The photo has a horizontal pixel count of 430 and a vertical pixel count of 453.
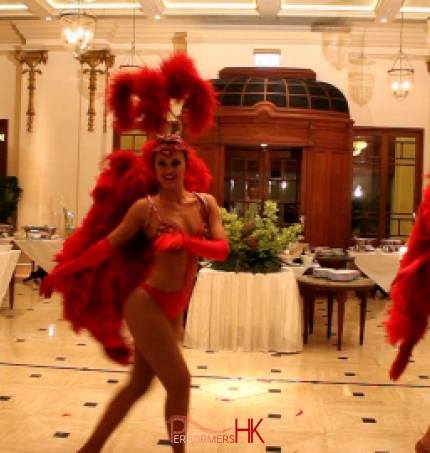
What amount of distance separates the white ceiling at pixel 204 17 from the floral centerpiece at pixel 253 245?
486 cm

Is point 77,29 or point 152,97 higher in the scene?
point 77,29

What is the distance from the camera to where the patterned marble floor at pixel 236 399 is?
3275 mm

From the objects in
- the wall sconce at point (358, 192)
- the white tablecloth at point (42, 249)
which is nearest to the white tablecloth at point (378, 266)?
the wall sconce at point (358, 192)

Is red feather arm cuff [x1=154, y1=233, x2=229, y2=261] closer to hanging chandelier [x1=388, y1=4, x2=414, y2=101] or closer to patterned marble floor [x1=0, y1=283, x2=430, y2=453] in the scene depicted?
patterned marble floor [x1=0, y1=283, x2=430, y2=453]

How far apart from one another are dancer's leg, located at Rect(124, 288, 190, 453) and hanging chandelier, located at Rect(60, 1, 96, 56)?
561 centimetres

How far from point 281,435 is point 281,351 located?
6.55ft

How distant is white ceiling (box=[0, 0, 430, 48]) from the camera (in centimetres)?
945

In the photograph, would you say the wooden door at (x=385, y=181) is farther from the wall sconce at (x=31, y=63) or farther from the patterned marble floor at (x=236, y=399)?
the wall sconce at (x=31, y=63)

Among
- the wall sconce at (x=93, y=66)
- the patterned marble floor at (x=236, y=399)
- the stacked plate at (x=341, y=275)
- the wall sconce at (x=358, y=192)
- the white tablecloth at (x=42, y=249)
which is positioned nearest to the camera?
the patterned marble floor at (x=236, y=399)

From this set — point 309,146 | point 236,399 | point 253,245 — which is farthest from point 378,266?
point 236,399

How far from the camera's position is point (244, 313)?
17.4 feet

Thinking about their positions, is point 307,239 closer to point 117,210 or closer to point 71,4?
point 71,4

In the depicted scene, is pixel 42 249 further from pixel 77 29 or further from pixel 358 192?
pixel 358 192

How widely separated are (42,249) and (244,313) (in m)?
3.76
